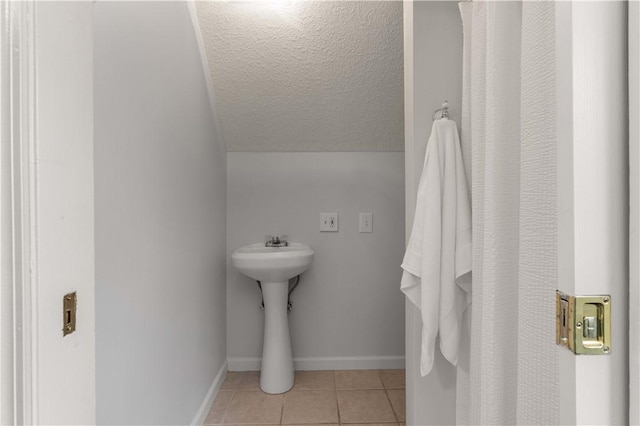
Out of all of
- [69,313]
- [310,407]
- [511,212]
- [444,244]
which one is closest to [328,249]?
[310,407]

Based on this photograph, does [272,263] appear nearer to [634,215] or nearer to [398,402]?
[398,402]

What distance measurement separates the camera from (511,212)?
2.65ft

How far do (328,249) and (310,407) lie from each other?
0.91 meters

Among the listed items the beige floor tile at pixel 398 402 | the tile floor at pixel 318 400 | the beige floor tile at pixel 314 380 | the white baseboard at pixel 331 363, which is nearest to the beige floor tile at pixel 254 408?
the tile floor at pixel 318 400

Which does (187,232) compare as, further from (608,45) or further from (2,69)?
(608,45)

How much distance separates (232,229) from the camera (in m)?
2.22

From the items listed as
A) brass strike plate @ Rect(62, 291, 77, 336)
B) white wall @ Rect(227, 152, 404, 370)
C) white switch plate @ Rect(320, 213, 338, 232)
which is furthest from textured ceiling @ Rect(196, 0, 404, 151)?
brass strike plate @ Rect(62, 291, 77, 336)

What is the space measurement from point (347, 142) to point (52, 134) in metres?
1.85

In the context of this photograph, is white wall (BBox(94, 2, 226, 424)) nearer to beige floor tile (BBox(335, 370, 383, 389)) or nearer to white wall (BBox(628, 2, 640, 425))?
beige floor tile (BBox(335, 370, 383, 389))

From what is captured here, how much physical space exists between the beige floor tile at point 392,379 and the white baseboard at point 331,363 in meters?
0.04

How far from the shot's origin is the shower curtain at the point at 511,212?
0.63m

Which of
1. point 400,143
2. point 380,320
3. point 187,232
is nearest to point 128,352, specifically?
point 187,232

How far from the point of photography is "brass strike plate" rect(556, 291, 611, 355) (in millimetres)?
414

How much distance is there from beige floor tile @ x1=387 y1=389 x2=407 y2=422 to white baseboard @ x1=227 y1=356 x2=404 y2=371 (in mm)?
289
